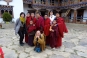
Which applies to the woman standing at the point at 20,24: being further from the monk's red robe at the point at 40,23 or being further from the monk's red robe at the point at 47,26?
the monk's red robe at the point at 47,26

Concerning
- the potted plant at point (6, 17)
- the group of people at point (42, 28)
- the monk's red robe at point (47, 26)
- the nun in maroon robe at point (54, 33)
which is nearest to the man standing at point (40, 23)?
the group of people at point (42, 28)

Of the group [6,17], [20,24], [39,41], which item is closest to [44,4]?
[6,17]

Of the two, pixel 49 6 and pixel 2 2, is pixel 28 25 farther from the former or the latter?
pixel 49 6

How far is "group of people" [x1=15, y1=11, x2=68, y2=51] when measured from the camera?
503cm

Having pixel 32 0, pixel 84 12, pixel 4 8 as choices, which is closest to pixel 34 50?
pixel 4 8

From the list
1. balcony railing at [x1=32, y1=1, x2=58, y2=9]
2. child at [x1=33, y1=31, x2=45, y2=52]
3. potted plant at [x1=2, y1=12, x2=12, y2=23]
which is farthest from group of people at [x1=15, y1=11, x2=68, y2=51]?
balcony railing at [x1=32, y1=1, x2=58, y2=9]

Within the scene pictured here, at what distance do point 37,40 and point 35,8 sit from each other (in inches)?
573

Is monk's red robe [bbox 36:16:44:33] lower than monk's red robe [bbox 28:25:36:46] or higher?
higher

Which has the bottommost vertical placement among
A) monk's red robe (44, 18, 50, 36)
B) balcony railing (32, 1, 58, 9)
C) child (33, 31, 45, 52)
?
child (33, 31, 45, 52)

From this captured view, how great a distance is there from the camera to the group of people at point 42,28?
5.03 meters

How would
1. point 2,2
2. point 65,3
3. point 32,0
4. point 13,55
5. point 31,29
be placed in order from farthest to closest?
point 65,3 → point 32,0 → point 2,2 → point 31,29 → point 13,55

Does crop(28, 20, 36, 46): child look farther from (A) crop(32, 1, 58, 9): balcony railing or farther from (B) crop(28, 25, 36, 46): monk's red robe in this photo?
(A) crop(32, 1, 58, 9): balcony railing

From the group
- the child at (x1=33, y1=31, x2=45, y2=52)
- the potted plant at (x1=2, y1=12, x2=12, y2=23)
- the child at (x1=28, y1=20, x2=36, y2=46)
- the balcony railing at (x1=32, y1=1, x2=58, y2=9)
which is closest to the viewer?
the child at (x1=33, y1=31, x2=45, y2=52)

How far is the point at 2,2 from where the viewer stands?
14930 millimetres
